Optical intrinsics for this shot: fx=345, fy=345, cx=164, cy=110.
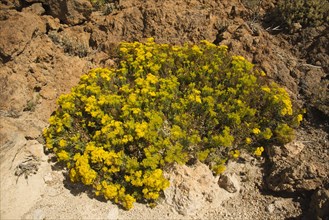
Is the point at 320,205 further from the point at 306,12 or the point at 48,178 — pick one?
the point at 306,12

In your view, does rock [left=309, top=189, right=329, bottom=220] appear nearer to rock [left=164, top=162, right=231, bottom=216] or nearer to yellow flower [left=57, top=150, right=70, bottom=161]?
rock [left=164, top=162, right=231, bottom=216]

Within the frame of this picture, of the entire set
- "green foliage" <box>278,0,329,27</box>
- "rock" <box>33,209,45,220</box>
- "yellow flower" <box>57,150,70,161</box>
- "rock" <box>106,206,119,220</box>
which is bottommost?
"rock" <box>33,209,45,220</box>

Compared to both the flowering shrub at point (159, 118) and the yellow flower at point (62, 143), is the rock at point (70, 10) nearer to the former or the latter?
the flowering shrub at point (159, 118)

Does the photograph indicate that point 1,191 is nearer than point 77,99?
Yes

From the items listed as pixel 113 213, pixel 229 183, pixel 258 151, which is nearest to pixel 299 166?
pixel 258 151

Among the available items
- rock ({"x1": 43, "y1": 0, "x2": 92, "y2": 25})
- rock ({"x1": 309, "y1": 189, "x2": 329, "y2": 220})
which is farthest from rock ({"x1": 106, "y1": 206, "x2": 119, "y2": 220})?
rock ({"x1": 43, "y1": 0, "x2": 92, "y2": 25})

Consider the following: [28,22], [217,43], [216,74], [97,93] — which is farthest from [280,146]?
[28,22]

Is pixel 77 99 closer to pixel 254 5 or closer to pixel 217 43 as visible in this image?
pixel 217 43
